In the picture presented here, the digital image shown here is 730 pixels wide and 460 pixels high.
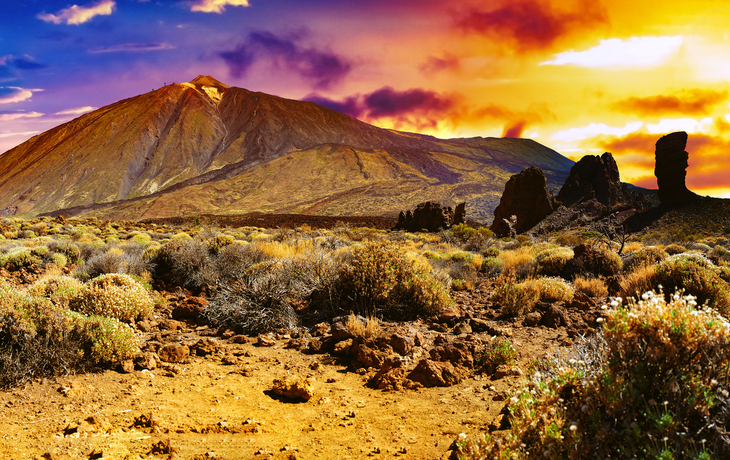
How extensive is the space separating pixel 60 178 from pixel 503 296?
571 ft

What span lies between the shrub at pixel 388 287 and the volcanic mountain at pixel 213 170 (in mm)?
69569

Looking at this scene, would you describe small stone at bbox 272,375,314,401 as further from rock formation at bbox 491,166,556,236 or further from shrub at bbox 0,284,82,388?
rock formation at bbox 491,166,556,236

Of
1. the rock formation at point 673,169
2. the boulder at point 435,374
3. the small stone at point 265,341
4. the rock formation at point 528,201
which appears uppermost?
the rock formation at point 673,169

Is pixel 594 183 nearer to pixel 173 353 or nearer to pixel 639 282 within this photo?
pixel 639 282

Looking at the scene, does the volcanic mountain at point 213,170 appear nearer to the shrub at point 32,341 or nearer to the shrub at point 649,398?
the shrub at point 32,341

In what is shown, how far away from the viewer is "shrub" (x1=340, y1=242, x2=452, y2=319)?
7.09 m

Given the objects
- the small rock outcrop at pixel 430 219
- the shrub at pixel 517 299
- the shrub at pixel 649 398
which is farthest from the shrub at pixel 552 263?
the small rock outcrop at pixel 430 219

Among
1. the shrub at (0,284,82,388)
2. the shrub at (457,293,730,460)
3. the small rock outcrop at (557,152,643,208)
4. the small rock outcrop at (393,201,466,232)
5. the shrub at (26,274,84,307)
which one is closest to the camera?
the shrub at (457,293,730,460)

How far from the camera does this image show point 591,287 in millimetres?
9008

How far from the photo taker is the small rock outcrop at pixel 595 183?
55.2m

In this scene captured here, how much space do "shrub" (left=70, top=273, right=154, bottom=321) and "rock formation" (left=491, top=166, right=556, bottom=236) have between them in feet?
124

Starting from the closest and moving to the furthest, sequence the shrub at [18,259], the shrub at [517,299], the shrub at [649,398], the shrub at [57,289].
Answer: the shrub at [649,398], the shrub at [57,289], the shrub at [517,299], the shrub at [18,259]

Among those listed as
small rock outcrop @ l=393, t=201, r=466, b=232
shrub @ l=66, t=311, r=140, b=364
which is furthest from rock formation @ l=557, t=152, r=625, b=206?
shrub @ l=66, t=311, r=140, b=364

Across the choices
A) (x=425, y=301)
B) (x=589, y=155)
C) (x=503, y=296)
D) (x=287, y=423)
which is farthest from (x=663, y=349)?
(x=589, y=155)
